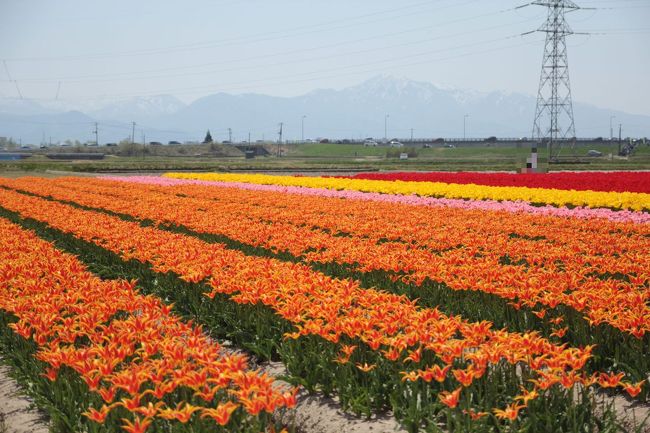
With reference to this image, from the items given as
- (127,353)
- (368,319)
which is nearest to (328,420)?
(368,319)

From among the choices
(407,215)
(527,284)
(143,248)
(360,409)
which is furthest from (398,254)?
(407,215)

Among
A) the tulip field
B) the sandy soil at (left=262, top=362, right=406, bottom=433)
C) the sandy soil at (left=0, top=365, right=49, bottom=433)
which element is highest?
the tulip field

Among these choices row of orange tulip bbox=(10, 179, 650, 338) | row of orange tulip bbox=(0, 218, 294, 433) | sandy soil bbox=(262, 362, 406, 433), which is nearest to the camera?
row of orange tulip bbox=(0, 218, 294, 433)

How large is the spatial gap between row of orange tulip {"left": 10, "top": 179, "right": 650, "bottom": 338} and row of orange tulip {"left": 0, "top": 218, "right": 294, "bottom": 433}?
3217 mm

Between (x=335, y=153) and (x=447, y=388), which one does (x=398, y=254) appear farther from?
(x=335, y=153)

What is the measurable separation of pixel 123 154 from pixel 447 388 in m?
139

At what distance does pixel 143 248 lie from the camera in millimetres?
11398

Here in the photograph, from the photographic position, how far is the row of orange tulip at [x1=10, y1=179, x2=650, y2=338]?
306 inches

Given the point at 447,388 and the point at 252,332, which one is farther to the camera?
the point at 252,332

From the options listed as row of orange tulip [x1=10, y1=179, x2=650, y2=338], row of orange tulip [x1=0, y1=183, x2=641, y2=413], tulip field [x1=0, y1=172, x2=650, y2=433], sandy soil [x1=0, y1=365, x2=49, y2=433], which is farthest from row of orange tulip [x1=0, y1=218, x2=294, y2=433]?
A: row of orange tulip [x1=10, y1=179, x2=650, y2=338]

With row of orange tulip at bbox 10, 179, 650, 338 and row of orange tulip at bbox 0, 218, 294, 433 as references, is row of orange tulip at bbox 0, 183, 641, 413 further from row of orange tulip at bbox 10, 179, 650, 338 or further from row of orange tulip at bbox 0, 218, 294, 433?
row of orange tulip at bbox 0, 218, 294, 433

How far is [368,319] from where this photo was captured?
21.8ft

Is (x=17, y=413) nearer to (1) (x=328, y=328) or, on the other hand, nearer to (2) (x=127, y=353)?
(2) (x=127, y=353)

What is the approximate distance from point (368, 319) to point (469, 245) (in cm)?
601
